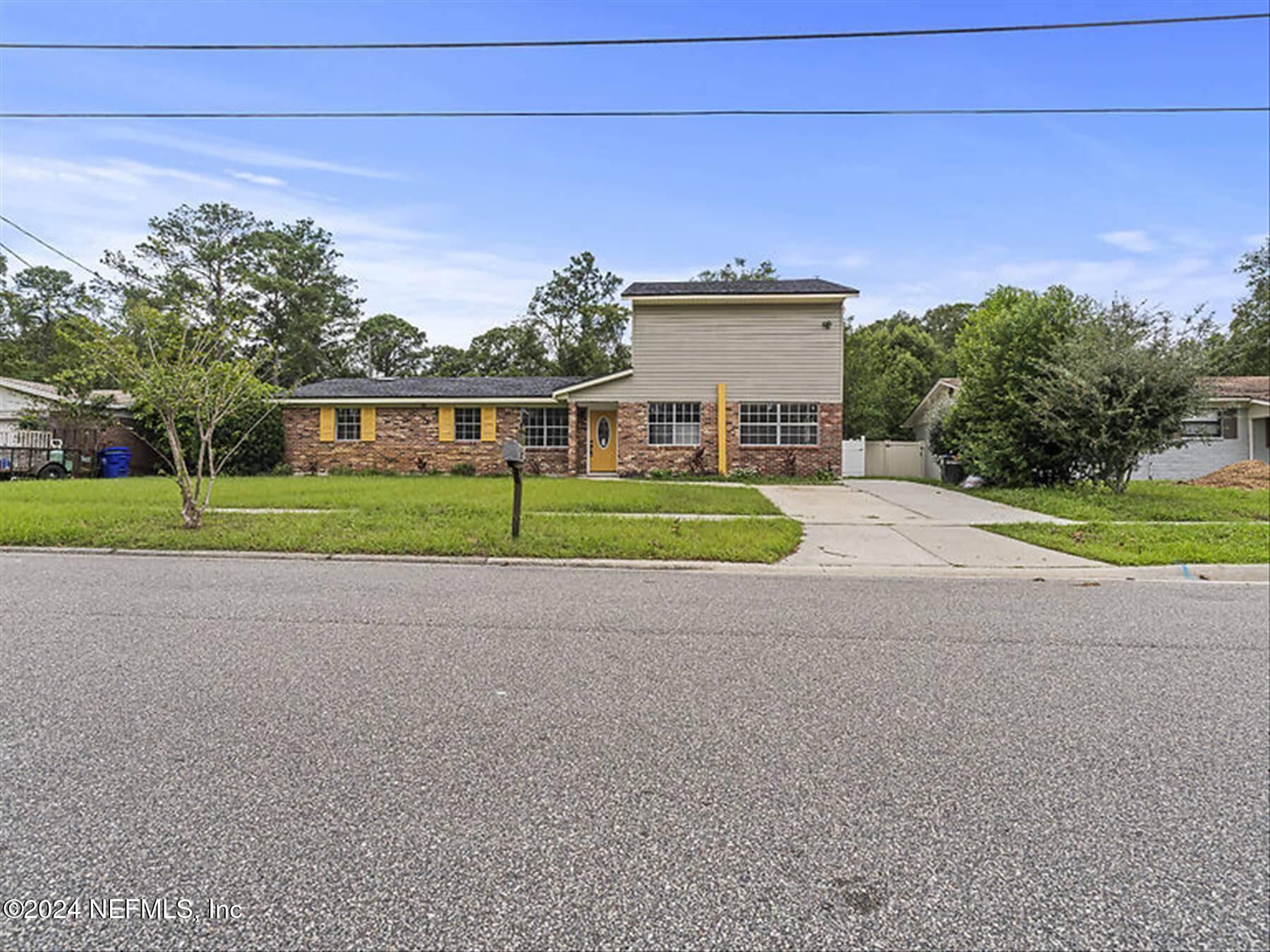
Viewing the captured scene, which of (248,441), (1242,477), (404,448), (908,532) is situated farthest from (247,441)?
(1242,477)

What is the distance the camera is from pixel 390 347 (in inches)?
1801

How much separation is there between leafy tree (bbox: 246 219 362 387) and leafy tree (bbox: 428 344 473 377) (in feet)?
19.9

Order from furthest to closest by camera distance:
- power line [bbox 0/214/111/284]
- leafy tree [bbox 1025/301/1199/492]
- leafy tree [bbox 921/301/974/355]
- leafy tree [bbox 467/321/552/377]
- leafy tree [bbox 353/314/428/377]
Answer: leafy tree [bbox 921/301/974/355]
leafy tree [bbox 353/314/428/377]
leafy tree [bbox 467/321/552/377]
power line [bbox 0/214/111/284]
leafy tree [bbox 1025/301/1199/492]

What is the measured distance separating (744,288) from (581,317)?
2202 centimetres

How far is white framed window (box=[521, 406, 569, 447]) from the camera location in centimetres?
2209

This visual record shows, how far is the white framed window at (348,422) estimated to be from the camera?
22.5 m

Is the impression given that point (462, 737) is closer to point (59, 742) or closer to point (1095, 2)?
point (59, 742)

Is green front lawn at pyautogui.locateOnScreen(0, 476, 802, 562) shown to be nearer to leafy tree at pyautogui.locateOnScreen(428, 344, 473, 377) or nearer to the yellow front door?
the yellow front door

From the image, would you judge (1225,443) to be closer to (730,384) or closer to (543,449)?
(730,384)

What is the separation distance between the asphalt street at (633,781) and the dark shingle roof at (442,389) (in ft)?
58.2

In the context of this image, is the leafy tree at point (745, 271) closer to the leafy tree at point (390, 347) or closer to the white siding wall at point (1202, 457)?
the white siding wall at point (1202, 457)

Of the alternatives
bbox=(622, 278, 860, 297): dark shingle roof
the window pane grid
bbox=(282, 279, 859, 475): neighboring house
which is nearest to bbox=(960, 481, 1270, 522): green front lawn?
bbox=(282, 279, 859, 475): neighboring house

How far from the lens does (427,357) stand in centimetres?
4725

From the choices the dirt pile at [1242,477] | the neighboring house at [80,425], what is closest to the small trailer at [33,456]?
the neighboring house at [80,425]
